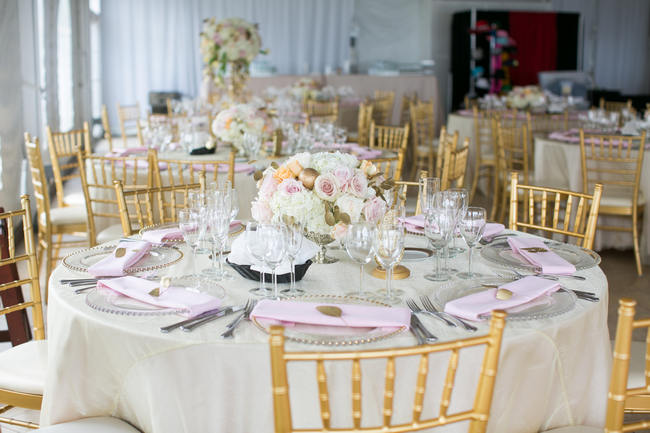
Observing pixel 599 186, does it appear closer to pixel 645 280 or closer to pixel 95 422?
pixel 95 422

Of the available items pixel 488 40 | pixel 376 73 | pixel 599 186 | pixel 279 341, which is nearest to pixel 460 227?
pixel 599 186

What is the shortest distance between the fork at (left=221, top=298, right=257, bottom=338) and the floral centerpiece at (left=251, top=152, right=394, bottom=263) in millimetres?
327

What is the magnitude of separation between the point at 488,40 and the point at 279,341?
471 inches

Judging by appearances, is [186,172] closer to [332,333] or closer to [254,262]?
[254,262]

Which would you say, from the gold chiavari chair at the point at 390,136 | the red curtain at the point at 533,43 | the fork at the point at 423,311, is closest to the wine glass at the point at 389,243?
the fork at the point at 423,311

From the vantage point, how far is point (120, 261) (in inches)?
88.1

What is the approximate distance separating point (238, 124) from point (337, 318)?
3.14 metres

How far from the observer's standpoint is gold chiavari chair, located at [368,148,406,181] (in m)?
4.09

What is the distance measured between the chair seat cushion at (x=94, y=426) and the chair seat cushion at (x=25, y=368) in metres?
0.38

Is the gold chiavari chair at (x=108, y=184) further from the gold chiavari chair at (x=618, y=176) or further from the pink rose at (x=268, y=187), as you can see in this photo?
the gold chiavari chair at (x=618, y=176)

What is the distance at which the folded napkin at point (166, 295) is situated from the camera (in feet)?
6.11

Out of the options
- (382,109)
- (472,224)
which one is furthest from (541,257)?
(382,109)

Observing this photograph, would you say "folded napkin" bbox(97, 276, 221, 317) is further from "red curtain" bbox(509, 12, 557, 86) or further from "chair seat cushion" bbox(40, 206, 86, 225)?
"red curtain" bbox(509, 12, 557, 86)

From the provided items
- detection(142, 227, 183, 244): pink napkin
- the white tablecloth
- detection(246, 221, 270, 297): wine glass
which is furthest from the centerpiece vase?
the white tablecloth
